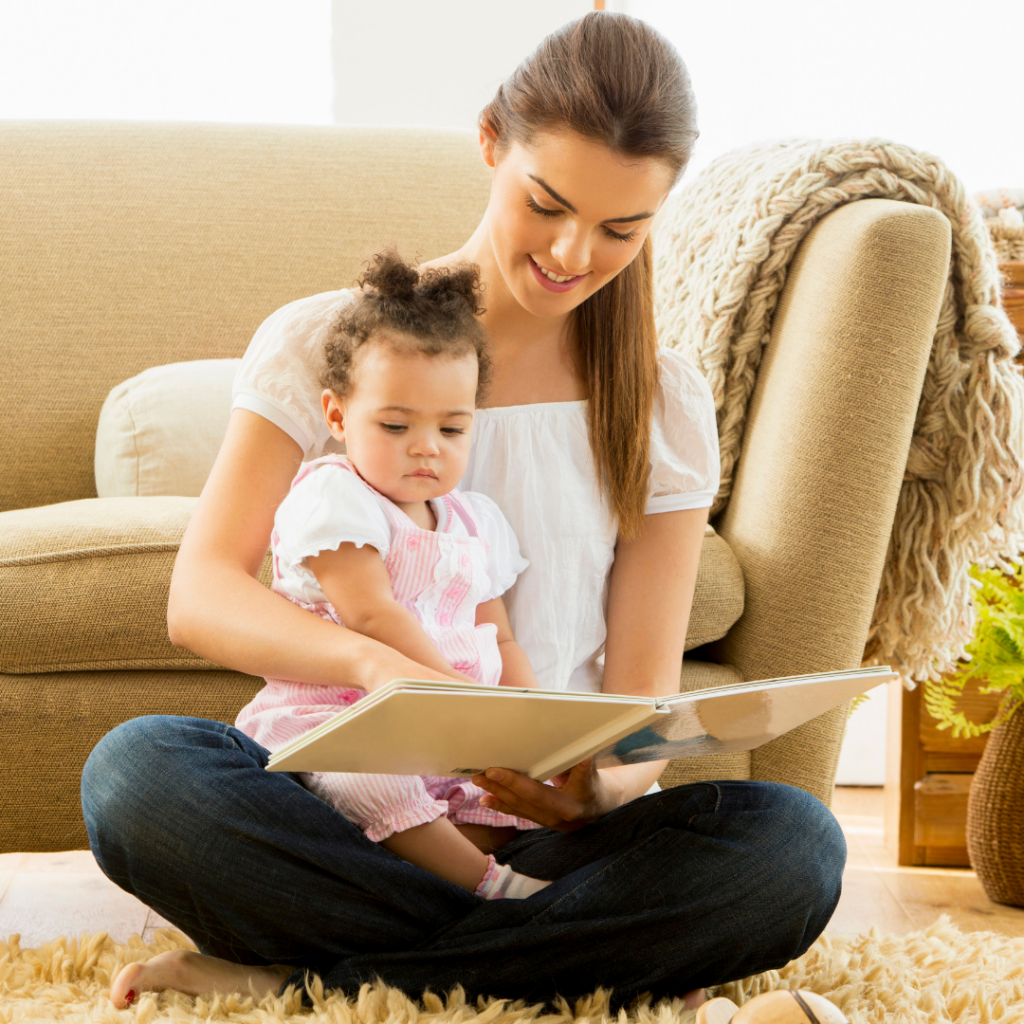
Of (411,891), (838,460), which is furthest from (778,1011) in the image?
(838,460)

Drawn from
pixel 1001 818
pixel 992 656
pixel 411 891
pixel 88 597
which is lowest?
pixel 1001 818

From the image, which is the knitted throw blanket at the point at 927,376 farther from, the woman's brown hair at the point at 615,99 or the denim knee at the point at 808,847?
the denim knee at the point at 808,847

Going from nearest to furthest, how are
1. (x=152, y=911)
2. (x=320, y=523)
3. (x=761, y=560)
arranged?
(x=320, y=523) < (x=761, y=560) < (x=152, y=911)

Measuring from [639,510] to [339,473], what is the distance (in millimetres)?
316

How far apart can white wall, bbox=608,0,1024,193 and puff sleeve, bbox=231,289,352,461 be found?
4.76 ft

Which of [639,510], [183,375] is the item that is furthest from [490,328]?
[183,375]

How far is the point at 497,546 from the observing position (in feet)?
3.45

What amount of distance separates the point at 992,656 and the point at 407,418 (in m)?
1.00

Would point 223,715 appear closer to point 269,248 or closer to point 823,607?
point 823,607

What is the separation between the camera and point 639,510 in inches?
43.6

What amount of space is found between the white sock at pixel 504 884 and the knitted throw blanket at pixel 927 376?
0.57 metres

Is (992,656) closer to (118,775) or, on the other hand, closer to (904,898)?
(904,898)

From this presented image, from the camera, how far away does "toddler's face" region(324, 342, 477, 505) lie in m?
0.92

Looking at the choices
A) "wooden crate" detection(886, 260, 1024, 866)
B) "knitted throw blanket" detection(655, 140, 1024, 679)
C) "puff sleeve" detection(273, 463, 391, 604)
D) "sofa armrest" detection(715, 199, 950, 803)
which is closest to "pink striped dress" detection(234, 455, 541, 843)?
"puff sleeve" detection(273, 463, 391, 604)
